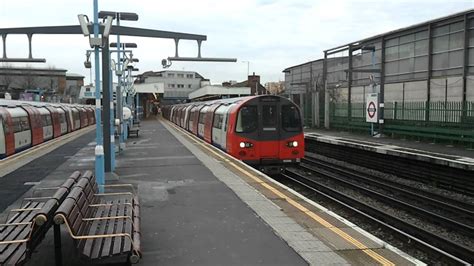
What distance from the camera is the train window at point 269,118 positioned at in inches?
559

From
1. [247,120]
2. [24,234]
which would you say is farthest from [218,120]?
[24,234]

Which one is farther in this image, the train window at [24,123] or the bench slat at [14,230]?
the train window at [24,123]

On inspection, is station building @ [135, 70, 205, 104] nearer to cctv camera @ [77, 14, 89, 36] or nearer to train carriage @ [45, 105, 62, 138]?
train carriage @ [45, 105, 62, 138]

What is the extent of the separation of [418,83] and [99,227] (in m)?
24.0

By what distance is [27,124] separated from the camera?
21.8m

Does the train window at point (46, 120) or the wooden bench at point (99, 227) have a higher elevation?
the train window at point (46, 120)

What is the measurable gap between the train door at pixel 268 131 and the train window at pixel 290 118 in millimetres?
235

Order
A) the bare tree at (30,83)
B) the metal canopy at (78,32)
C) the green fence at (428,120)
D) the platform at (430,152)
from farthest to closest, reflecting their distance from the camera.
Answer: the bare tree at (30,83)
the green fence at (428,120)
the platform at (430,152)
the metal canopy at (78,32)

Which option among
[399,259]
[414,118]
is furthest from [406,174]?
[399,259]

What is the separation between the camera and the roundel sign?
2312 centimetres

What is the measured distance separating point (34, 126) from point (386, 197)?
18341mm

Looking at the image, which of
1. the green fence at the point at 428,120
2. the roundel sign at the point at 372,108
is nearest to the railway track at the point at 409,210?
the green fence at the point at 428,120

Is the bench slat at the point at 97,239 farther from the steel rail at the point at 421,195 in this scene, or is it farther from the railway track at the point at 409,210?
the steel rail at the point at 421,195

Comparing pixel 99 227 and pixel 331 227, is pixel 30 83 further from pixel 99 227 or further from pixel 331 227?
pixel 331 227
